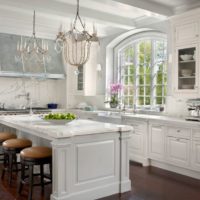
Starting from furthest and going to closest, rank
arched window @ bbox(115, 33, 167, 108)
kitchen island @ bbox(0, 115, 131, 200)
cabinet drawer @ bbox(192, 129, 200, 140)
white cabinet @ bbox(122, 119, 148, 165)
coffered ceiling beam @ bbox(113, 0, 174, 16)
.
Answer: arched window @ bbox(115, 33, 167, 108) → white cabinet @ bbox(122, 119, 148, 165) → coffered ceiling beam @ bbox(113, 0, 174, 16) → cabinet drawer @ bbox(192, 129, 200, 140) → kitchen island @ bbox(0, 115, 131, 200)

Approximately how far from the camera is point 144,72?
6398mm

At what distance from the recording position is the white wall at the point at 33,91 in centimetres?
719

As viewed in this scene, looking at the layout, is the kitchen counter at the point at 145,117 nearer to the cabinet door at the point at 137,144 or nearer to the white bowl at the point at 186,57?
the cabinet door at the point at 137,144

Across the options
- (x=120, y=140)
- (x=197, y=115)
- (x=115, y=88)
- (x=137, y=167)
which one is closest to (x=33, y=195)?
(x=120, y=140)

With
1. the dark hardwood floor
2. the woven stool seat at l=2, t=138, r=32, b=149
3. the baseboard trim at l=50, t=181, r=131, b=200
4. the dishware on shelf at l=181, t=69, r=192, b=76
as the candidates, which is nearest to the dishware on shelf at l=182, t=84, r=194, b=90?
the dishware on shelf at l=181, t=69, r=192, b=76

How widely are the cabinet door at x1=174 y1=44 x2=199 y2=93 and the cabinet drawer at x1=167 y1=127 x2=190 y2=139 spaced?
26.9 inches

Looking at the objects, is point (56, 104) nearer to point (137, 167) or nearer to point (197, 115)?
point (137, 167)

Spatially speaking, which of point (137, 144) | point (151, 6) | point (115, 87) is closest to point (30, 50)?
point (115, 87)

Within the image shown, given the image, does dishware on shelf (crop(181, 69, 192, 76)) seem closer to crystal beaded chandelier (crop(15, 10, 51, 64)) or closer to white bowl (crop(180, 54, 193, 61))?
white bowl (crop(180, 54, 193, 61))

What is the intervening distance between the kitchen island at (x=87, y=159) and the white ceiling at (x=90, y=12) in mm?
2064

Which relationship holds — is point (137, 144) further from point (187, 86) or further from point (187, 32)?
point (187, 32)

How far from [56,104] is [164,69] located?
3.21m

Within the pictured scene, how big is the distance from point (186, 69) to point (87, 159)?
2466 millimetres

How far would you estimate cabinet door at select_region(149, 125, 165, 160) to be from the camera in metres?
4.75
